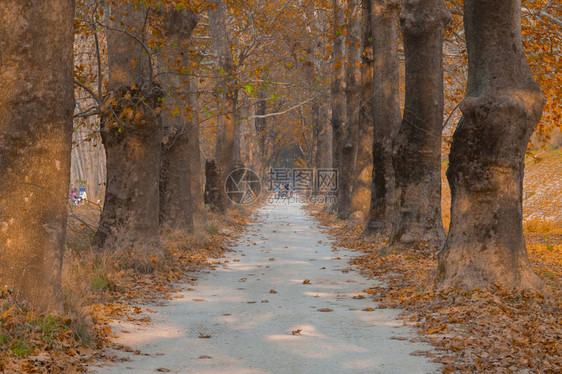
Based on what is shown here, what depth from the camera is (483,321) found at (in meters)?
6.68

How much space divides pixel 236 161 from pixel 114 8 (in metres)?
20.0

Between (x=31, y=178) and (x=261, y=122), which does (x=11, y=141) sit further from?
(x=261, y=122)

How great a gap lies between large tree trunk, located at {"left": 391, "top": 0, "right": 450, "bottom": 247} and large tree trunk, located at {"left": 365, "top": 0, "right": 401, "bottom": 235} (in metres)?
3.52

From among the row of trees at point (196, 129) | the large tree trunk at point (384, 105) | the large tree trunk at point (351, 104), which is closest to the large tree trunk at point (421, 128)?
the row of trees at point (196, 129)

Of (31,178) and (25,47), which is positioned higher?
(25,47)

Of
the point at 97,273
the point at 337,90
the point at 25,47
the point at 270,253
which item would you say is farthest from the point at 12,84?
the point at 337,90

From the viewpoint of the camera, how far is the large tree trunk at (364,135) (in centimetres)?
1922

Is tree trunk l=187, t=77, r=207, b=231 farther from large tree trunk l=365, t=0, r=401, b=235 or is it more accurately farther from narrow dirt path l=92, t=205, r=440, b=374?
narrow dirt path l=92, t=205, r=440, b=374

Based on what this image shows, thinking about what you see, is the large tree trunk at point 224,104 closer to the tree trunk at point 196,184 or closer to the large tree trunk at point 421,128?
the tree trunk at point 196,184

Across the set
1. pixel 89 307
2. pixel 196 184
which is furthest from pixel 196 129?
pixel 89 307

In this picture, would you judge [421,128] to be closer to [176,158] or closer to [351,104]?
[176,158]

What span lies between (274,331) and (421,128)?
22.4 feet

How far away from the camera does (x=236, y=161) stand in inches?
1239

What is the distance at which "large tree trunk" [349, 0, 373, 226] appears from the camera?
1922 cm
